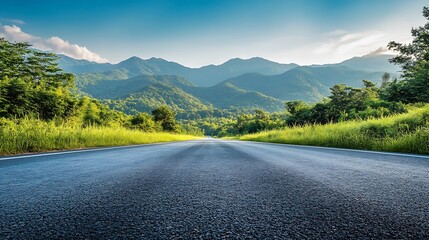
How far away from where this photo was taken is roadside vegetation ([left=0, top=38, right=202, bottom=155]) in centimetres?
757

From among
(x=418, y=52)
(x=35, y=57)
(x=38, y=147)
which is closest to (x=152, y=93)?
(x=35, y=57)

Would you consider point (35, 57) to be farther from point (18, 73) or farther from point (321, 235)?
point (321, 235)

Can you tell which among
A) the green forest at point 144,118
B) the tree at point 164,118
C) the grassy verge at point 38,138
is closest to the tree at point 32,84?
the green forest at point 144,118

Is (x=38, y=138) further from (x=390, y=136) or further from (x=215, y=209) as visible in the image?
(x=390, y=136)

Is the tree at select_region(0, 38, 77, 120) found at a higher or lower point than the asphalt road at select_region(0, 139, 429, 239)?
higher

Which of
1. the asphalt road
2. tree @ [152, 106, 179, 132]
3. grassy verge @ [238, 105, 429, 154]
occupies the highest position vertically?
tree @ [152, 106, 179, 132]

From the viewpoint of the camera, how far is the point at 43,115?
69.1 ft

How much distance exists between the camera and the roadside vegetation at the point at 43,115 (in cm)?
757

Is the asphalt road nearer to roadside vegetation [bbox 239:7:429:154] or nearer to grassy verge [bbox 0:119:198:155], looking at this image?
grassy verge [bbox 0:119:198:155]

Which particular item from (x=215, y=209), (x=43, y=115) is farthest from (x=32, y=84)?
(x=215, y=209)

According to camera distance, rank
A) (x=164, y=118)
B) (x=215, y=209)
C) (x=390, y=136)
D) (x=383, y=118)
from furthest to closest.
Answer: (x=164, y=118)
(x=383, y=118)
(x=390, y=136)
(x=215, y=209)

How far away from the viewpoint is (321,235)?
1096mm

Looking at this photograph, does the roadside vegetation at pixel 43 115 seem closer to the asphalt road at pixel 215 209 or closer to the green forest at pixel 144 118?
the green forest at pixel 144 118

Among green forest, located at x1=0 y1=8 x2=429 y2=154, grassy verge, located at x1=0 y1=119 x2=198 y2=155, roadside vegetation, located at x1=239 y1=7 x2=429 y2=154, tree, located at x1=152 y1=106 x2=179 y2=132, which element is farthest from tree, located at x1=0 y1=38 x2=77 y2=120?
tree, located at x1=152 y1=106 x2=179 y2=132
